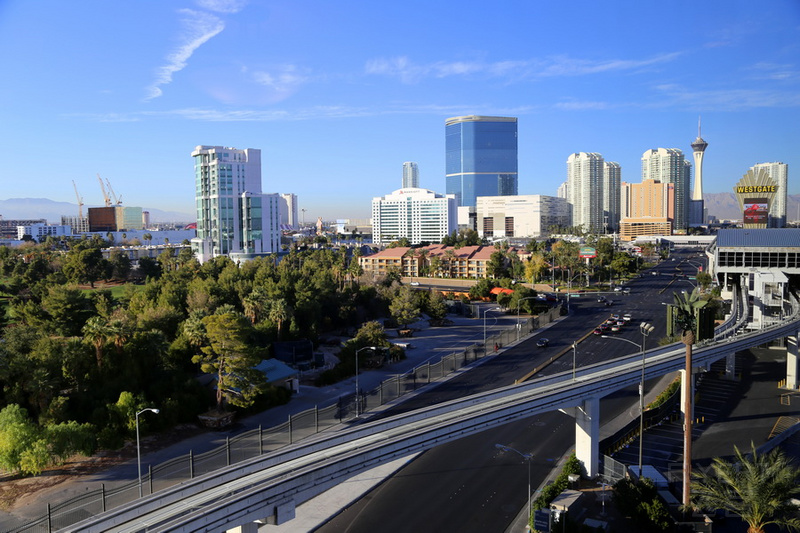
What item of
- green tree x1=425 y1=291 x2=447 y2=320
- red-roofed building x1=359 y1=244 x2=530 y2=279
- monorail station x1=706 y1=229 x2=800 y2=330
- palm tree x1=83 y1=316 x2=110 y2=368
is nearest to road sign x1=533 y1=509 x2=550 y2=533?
palm tree x1=83 y1=316 x2=110 y2=368

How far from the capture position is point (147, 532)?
19.6m

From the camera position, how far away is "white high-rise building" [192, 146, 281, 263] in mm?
164625

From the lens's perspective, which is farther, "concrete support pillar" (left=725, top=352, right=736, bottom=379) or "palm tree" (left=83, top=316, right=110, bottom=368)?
"concrete support pillar" (left=725, top=352, right=736, bottom=379)

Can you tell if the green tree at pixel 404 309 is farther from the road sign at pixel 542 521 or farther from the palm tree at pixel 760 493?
the palm tree at pixel 760 493

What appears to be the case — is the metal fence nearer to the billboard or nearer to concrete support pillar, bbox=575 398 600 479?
concrete support pillar, bbox=575 398 600 479

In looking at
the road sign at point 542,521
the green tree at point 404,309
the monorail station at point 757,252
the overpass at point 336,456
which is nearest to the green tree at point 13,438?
the overpass at point 336,456

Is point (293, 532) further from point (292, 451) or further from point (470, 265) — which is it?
point (470, 265)

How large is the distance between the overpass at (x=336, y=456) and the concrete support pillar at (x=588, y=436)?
0.19 ft

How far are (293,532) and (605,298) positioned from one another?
3818 inches

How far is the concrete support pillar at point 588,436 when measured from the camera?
33.9m

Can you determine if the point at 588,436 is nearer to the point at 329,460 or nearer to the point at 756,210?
the point at 329,460

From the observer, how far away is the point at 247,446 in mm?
38719

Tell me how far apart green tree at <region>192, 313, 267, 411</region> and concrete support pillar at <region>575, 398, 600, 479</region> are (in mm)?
23921

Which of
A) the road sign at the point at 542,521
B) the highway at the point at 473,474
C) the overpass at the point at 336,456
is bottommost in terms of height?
the highway at the point at 473,474
